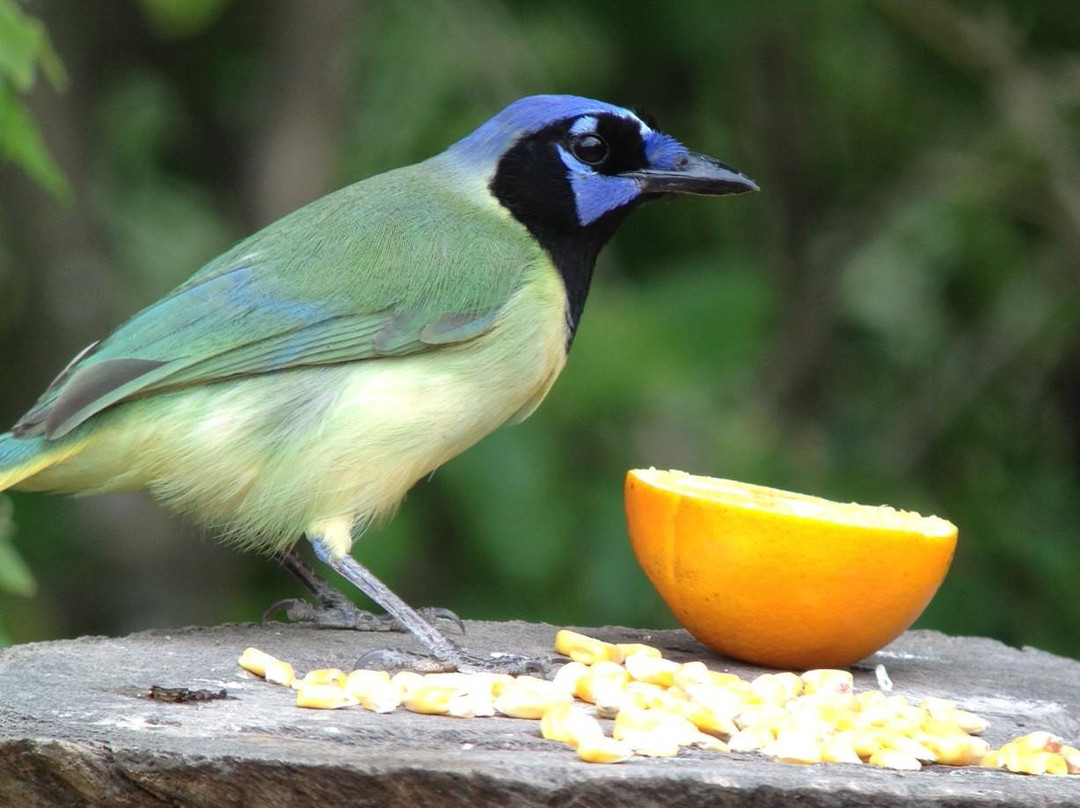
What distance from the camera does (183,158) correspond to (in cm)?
760

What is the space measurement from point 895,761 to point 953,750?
0.51 feet

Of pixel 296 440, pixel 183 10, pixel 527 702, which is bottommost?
pixel 527 702

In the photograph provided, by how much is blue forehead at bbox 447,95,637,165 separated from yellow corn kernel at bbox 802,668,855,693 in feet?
5.22

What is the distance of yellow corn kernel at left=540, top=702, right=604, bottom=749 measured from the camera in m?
2.89

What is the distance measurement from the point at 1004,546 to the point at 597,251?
8.49 feet

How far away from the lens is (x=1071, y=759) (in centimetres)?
299

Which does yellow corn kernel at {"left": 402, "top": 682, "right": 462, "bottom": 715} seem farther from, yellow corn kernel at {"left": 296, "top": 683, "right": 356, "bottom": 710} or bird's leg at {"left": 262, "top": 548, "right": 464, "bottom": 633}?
bird's leg at {"left": 262, "top": 548, "right": 464, "bottom": 633}

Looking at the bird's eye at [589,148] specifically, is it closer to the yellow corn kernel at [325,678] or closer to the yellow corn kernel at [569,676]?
the yellow corn kernel at [569,676]

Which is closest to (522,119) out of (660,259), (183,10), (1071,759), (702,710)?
(183,10)

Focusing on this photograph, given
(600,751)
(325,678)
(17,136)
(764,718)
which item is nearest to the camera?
(600,751)

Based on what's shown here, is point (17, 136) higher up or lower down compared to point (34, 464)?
higher up

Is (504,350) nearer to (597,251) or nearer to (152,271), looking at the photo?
(597,251)

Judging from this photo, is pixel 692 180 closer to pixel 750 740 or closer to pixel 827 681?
pixel 827 681

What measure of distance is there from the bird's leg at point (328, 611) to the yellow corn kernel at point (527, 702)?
3.28 ft
